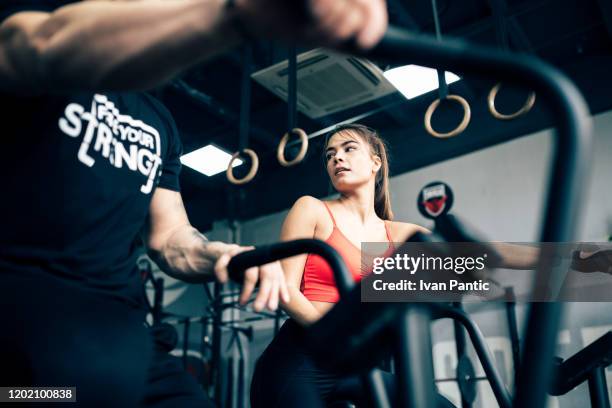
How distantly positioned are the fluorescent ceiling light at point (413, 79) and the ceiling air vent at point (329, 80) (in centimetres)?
7

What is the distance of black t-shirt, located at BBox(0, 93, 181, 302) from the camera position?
86 centimetres

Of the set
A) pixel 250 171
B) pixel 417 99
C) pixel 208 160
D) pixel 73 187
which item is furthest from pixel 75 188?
pixel 208 160

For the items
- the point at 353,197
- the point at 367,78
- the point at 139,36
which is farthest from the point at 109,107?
the point at 367,78

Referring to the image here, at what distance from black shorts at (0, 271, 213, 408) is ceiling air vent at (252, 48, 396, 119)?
9.79 feet

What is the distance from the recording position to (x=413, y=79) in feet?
13.3

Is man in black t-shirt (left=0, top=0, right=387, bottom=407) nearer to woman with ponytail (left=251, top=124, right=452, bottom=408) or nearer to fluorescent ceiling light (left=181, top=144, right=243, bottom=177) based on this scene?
woman with ponytail (left=251, top=124, right=452, bottom=408)

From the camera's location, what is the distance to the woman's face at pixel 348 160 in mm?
1976

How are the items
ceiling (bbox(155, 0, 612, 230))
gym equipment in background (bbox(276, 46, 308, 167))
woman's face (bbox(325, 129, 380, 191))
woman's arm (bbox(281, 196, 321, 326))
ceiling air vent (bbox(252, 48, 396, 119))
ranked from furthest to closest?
ceiling (bbox(155, 0, 612, 230))
ceiling air vent (bbox(252, 48, 396, 119))
gym equipment in background (bbox(276, 46, 308, 167))
woman's face (bbox(325, 129, 380, 191))
woman's arm (bbox(281, 196, 321, 326))

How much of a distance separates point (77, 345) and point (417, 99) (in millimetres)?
4329

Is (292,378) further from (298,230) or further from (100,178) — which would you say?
(100,178)

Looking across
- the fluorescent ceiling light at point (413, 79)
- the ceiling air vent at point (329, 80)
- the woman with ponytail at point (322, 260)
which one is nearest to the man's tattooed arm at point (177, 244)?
the woman with ponytail at point (322, 260)

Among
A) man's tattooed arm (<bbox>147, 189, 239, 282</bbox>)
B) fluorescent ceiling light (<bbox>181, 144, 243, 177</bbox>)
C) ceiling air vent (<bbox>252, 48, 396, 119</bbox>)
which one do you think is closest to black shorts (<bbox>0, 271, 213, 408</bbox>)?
man's tattooed arm (<bbox>147, 189, 239, 282</bbox>)

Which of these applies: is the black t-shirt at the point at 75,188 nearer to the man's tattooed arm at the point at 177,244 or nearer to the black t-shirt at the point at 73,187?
the black t-shirt at the point at 73,187

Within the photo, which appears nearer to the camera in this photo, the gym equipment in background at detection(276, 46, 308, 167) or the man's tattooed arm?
the man's tattooed arm
